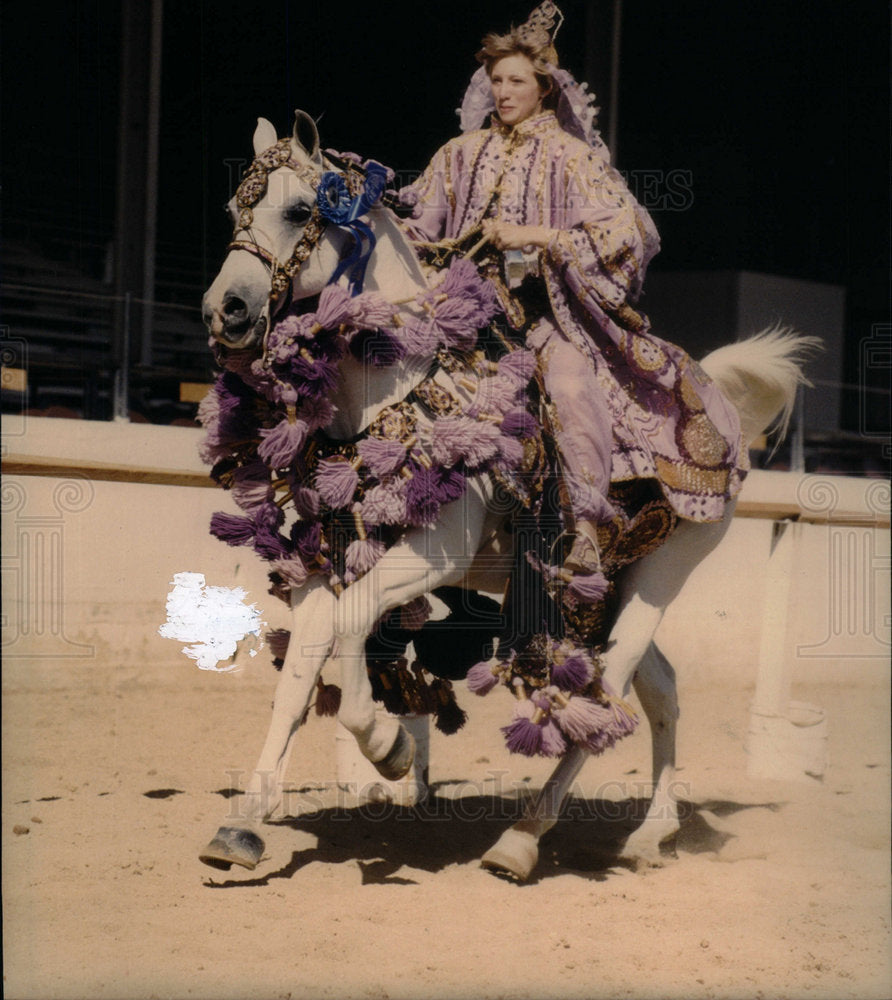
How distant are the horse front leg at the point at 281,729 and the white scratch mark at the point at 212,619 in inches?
15.8

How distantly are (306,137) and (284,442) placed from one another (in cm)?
75

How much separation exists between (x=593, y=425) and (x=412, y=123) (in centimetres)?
313

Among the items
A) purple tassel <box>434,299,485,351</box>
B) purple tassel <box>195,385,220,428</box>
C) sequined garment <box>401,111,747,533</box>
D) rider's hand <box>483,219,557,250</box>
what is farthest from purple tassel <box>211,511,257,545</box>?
rider's hand <box>483,219,557,250</box>

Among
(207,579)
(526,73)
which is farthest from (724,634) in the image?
(526,73)

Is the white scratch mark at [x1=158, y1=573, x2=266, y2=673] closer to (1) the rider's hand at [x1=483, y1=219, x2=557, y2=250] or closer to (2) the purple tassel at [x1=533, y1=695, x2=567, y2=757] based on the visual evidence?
(2) the purple tassel at [x1=533, y1=695, x2=567, y2=757]

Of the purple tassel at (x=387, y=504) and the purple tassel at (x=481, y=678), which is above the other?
the purple tassel at (x=387, y=504)

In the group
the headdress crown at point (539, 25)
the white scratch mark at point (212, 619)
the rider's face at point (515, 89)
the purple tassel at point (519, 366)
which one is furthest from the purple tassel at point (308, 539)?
the headdress crown at point (539, 25)

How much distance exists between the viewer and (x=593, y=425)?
11.4ft

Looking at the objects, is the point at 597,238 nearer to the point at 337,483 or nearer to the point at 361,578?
the point at 337,483

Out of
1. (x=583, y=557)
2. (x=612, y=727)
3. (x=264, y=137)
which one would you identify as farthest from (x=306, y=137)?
(x=612, y=727)

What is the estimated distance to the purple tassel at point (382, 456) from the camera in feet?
10.5

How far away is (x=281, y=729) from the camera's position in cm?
318

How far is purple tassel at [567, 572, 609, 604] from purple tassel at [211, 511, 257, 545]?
2.91 ft

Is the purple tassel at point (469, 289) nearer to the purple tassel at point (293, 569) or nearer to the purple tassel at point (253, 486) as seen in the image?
the purple tassel at point (253, 486)
